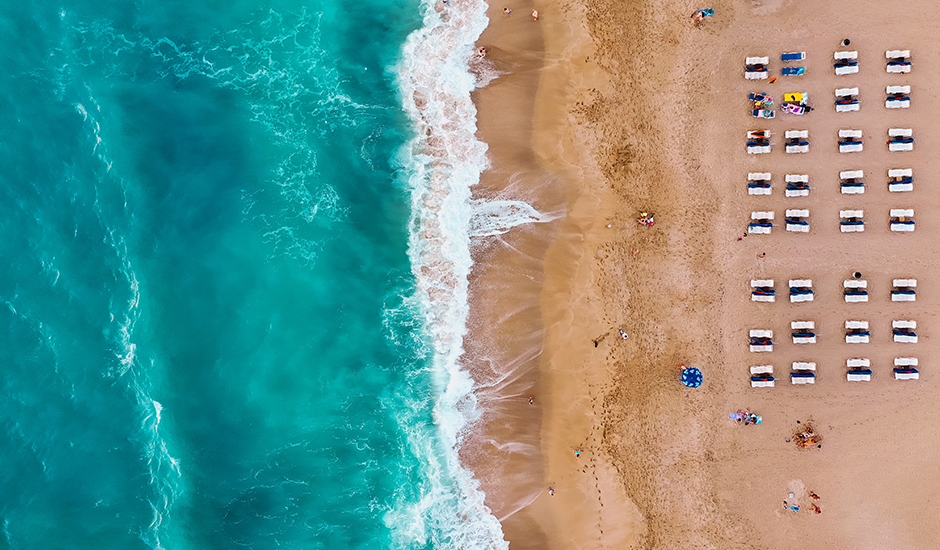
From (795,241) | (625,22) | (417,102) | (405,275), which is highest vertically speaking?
(625,22)

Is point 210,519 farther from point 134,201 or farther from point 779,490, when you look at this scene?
point 779,490

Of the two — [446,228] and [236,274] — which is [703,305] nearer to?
[446,228]

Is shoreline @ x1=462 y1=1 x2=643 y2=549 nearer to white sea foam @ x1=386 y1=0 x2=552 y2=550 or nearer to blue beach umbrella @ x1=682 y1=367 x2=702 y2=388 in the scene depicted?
white sea foam @ x1=386 y1=0 x2=552 y2=550

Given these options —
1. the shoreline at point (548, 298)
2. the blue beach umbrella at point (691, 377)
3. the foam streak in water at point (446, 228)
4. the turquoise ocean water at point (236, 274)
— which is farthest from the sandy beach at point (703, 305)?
the turquoise ocean water at point (236, 274)

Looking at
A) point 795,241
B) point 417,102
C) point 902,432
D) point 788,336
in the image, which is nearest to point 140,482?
point 417,102

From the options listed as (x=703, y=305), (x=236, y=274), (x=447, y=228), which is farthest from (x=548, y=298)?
(x=236, y=274)

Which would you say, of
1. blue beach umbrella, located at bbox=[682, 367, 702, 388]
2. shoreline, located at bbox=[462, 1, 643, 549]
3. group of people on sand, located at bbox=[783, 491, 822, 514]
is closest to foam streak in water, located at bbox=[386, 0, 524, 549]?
shoreline, located at bbox=[462, 1, 643, 549]
